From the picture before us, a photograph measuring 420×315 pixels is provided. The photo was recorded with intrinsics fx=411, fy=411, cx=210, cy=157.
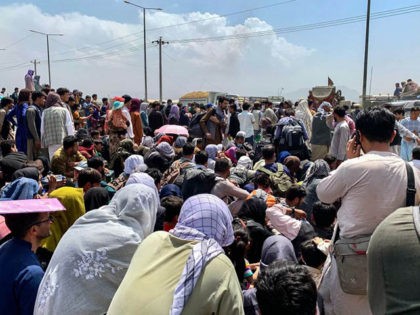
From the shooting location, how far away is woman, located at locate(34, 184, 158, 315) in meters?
2.29

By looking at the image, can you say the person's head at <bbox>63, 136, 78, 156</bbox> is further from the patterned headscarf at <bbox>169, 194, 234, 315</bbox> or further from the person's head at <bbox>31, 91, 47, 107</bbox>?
the patterned headscarf at <bbox>169, 194, 234, 315</bbox>

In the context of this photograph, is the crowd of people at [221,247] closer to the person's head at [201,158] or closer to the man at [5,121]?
the person's head at [201,158]

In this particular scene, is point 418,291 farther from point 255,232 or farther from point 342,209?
point 255,232

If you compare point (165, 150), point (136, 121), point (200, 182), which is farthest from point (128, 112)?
point (200, 182)

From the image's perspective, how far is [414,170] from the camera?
2.50 meters

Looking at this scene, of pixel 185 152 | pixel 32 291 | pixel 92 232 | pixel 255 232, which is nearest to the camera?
pixel 32 291

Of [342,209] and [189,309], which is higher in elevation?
[342,209]

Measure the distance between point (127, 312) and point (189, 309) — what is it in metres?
0.30

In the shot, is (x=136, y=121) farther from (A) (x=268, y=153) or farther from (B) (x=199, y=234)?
(B) (x=199, y=234)

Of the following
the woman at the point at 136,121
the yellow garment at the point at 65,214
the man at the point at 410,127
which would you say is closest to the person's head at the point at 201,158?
the yellow garment at the point at 65,214

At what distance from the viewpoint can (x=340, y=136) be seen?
24.8 ft

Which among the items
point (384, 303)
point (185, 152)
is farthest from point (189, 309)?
point (185, 152)

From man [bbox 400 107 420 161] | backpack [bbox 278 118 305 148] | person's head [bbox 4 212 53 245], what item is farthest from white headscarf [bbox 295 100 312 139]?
person's head [bbox 4 212 53 245]

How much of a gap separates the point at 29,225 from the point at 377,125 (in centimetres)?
222
